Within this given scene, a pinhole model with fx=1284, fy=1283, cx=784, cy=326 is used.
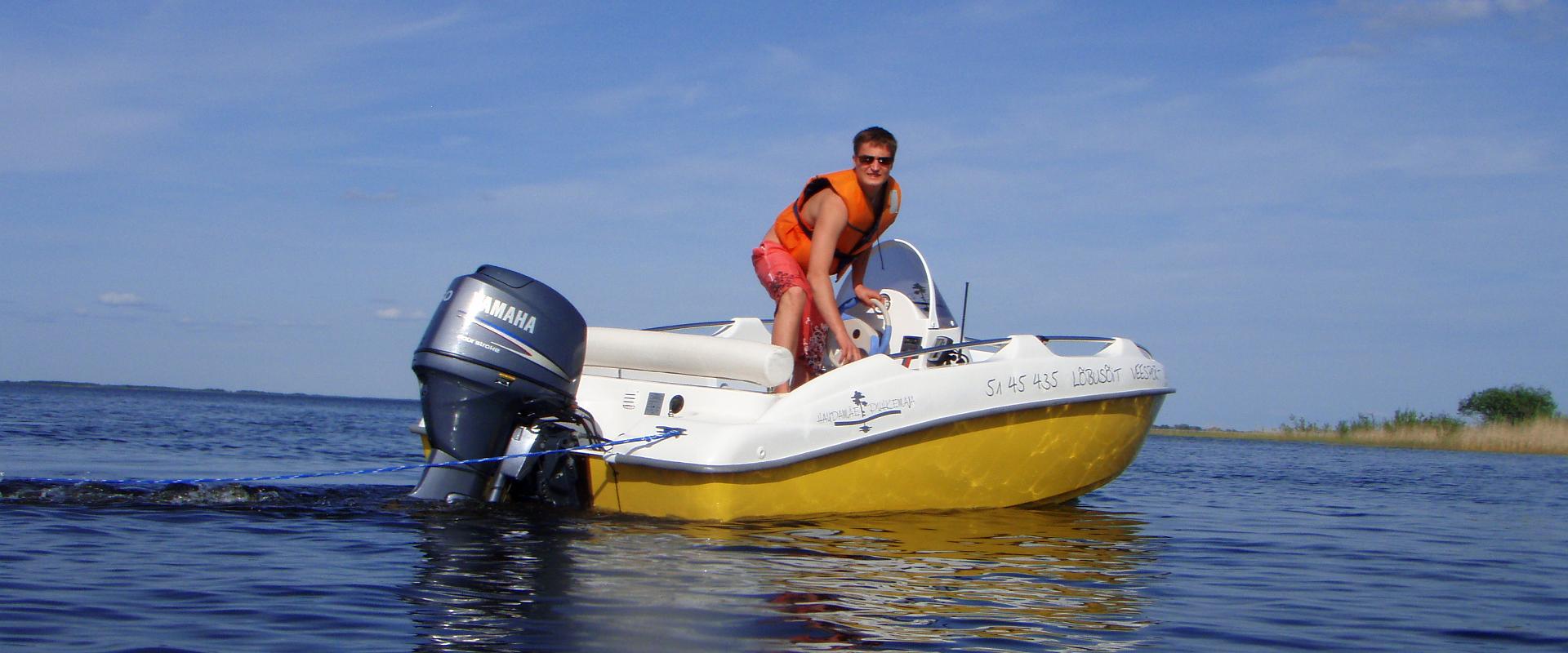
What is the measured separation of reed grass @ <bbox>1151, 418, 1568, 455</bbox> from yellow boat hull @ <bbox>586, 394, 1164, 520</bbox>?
16.4 m

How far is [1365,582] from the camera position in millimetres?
4777

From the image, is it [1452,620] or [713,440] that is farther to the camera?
[713,440]

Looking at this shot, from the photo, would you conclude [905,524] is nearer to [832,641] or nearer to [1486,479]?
[832,641]

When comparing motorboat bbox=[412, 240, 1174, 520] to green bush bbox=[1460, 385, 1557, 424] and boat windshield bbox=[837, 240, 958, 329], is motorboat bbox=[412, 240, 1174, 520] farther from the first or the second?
green bush bbox=[1460, 385, 1557, 424]

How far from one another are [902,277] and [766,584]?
3.41 metres

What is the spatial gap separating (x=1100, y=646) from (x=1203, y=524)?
4.13 meters

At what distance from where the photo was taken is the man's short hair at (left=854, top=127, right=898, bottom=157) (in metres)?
6.18

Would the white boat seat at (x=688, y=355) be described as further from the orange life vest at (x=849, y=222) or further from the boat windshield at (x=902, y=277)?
the boat windshield at (x=902, y=277)

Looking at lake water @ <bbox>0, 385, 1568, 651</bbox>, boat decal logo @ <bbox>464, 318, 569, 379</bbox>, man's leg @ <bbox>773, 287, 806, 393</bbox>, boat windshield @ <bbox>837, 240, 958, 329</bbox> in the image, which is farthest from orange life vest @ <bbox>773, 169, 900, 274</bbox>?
boat decal logo @ <bbox>464, 318, 569, 379</bbox>

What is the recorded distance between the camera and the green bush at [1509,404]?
3541cm

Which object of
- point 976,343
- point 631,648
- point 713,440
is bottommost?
point 631,648

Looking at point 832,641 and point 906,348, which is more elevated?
point 906,348

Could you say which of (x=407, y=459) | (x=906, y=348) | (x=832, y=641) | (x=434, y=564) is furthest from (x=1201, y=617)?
(x=407, y=459)

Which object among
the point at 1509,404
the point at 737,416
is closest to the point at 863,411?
the point at 737,416
